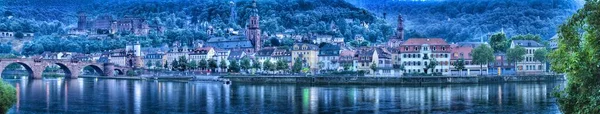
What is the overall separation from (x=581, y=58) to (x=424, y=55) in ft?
205

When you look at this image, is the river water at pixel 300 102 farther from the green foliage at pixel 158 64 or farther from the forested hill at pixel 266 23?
the forested hill at pixel 266 23

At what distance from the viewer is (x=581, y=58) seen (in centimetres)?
2220

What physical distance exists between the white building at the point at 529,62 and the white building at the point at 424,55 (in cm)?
939

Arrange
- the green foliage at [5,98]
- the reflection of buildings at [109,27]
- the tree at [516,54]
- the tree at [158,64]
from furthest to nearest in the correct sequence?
the reflection of buildings at [109,27], the tree at [158,64], the tree at [516,54], the green foliage at [5,98]

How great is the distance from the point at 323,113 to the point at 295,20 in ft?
451

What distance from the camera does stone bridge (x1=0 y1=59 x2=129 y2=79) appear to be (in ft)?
310

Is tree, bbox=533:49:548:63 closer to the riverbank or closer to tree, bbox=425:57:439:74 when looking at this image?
the riverbank

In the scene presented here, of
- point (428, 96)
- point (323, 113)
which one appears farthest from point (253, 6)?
point (323, 113)

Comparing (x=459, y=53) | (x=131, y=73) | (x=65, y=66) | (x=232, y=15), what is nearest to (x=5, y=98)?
(x=459, y=53)

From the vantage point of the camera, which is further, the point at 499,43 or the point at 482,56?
the point at 499,43

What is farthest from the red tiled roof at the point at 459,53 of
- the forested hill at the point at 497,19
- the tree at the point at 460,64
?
the forested hill at the point at 497,19

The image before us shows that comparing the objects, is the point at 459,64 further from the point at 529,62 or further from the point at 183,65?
the point at 183,65

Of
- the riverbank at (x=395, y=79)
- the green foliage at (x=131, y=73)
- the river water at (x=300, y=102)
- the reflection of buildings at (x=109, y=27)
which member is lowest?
the river water at (x=300, y=102)

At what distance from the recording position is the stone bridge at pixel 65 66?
9450cm
